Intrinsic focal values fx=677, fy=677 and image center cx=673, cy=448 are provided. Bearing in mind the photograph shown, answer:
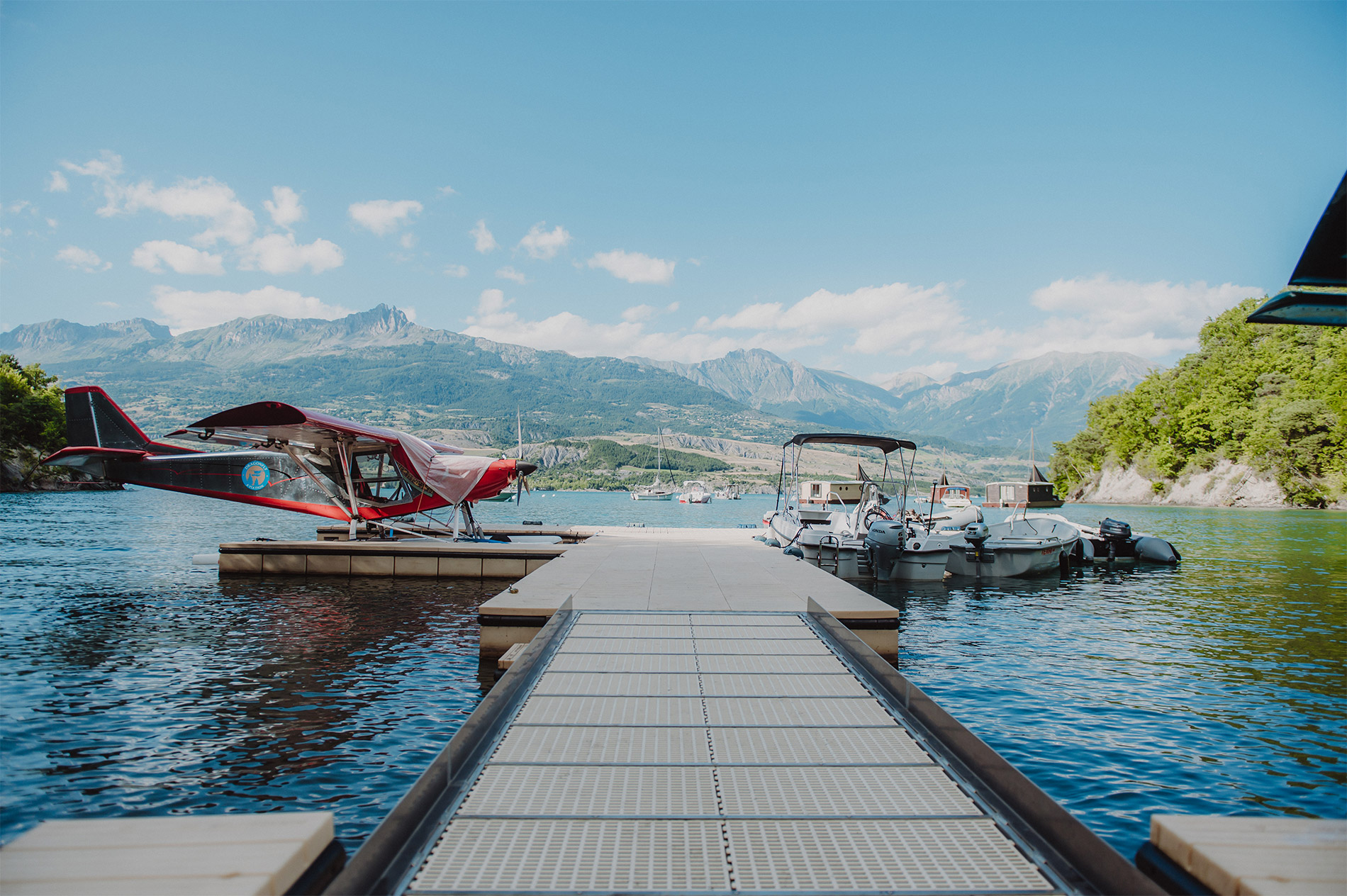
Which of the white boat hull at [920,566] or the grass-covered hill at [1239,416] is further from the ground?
the grass-covered hill at [1239,416]

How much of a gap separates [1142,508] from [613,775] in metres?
76.6

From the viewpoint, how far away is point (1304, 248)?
2.70 meters

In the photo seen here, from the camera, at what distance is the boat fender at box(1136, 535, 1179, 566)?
2180 centimetres

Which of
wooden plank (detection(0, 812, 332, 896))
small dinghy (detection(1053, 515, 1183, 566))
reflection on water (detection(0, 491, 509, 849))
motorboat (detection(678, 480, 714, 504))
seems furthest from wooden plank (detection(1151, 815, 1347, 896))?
motorboat (detection(678, 480, 714, 504))

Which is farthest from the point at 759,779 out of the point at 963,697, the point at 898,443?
the point at 898,443

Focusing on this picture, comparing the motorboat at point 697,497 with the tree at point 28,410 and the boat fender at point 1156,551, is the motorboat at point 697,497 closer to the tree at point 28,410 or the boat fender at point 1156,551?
the tree at point 28,410

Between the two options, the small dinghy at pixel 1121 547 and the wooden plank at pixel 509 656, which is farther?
the small dinghy at pixel 1121 547

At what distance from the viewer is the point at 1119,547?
22.2m

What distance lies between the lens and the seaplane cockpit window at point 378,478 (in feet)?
53.9

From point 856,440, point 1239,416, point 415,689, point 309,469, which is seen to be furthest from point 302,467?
point 1239,416

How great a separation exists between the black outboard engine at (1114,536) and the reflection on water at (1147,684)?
377cm

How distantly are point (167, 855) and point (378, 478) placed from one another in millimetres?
15467

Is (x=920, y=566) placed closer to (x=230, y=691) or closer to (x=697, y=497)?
(x=230, y=691)

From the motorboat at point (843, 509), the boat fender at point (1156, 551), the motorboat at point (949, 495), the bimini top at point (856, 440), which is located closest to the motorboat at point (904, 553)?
the motorboat at point (843, 509)
